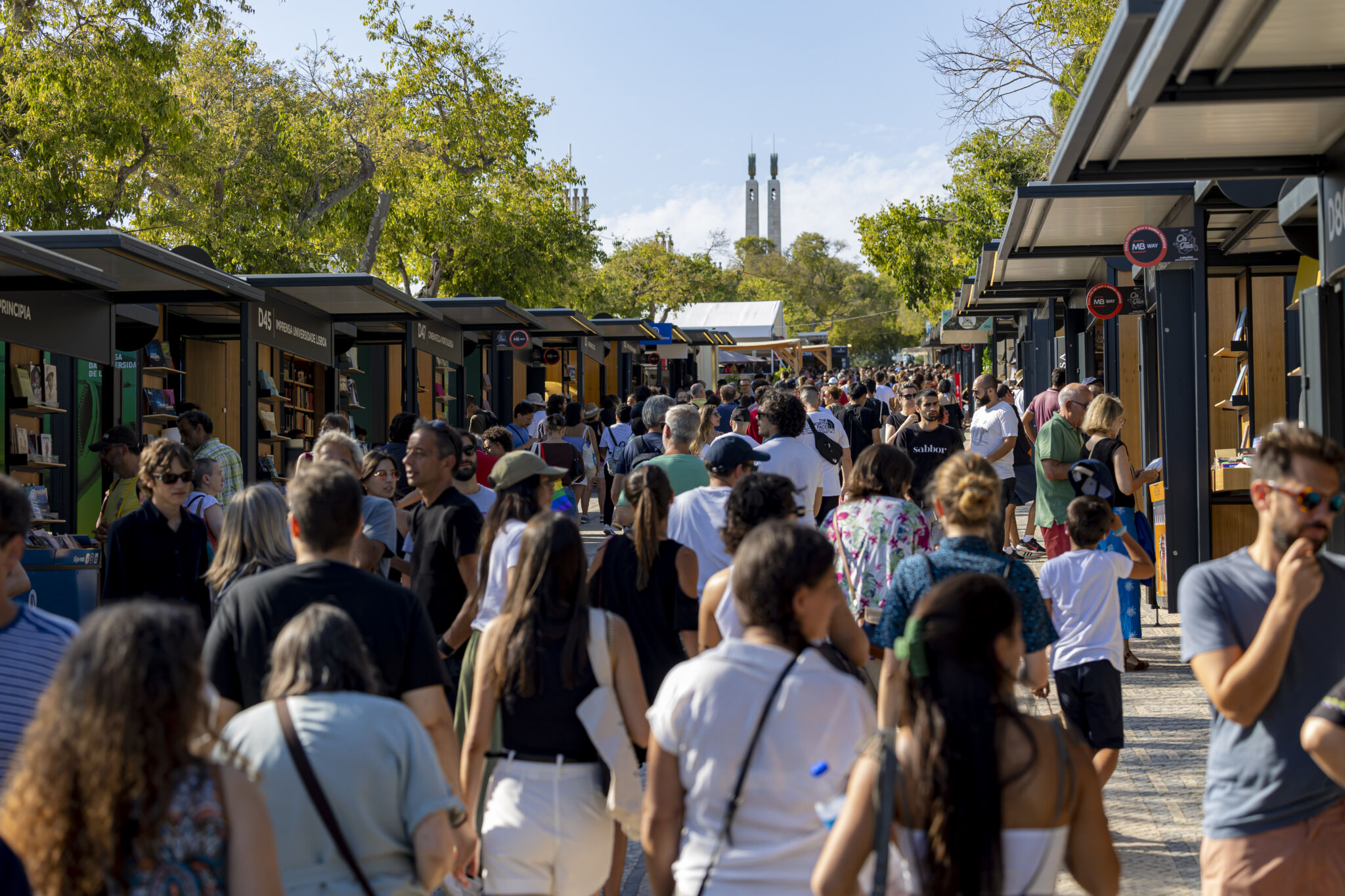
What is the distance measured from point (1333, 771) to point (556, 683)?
1.93 meters

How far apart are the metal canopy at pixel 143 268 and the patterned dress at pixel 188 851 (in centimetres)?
657

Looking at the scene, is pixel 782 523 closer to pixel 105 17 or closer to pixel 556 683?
pixel 556 683

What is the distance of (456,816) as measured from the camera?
296 cm

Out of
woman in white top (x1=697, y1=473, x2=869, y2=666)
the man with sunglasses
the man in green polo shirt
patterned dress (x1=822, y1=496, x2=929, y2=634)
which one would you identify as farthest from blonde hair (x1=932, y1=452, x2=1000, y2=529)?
the man in green polo shirt

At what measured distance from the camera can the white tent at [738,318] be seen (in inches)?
2383

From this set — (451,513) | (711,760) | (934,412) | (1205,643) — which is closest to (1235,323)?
(934,412)

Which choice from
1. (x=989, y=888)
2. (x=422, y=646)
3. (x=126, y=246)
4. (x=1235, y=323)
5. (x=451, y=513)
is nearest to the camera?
(x=989, y=888)

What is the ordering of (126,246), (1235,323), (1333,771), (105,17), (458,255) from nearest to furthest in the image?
(1333,771)
(126,246)
(1235,323)
(105,17)
(458,255)

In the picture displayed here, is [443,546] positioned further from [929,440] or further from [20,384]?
[20,384]

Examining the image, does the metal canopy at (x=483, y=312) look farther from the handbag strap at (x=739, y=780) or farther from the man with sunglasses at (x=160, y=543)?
the handbag strap at (x=739, y=780)

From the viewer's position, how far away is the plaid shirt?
9125 mm

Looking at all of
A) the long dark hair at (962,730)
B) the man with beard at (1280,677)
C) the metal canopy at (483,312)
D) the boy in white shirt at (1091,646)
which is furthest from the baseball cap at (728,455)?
the metal canopy at (483,312)

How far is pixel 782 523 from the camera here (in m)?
3.02

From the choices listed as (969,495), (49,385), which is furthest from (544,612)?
(49,385)
